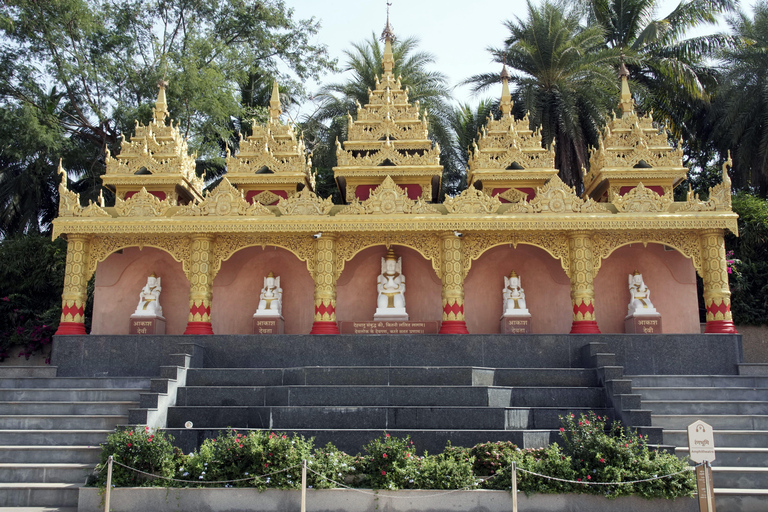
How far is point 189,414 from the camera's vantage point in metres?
12.2

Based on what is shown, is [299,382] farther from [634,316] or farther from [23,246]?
[23,246]

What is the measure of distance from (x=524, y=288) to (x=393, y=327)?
411 cm

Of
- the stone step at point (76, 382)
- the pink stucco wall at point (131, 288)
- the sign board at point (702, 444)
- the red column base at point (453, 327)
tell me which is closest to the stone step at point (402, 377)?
the stone step at point (76, 382)

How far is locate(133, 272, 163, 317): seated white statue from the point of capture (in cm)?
1766

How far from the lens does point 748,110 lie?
25750 mm

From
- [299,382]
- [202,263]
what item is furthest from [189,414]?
[202,263]

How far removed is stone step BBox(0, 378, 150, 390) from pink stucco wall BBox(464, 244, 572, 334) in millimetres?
8660

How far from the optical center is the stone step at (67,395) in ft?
43.8

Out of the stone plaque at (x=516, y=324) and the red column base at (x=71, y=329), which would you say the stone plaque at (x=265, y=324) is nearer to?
the red column base at (x=71, y=329)

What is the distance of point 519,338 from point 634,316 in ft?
12.6

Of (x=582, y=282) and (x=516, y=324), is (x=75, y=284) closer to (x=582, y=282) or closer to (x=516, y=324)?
(x=516, y=324)

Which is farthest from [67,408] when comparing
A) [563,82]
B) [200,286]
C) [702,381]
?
[563,82]

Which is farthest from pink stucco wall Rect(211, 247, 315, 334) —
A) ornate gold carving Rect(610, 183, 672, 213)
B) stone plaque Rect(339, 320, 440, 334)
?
ornate gold carving Rect(610, 183, 672, 213)

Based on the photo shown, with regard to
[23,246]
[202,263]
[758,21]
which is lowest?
[202,263]
